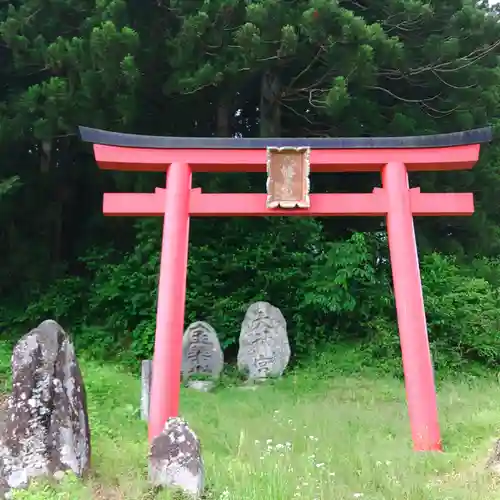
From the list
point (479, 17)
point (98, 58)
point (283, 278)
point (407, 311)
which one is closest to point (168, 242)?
point (407, 311)

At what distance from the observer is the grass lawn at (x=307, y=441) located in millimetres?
3912

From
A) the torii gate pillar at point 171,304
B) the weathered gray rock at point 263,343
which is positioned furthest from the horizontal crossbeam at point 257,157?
the weathered gray rock at point 263,343

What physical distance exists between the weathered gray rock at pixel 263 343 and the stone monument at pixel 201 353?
0.39m

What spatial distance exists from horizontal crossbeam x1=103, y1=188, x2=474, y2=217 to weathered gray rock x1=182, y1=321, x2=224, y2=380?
3482 mm

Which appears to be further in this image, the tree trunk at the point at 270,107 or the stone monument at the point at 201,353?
the tree trunk at the point at 270,107

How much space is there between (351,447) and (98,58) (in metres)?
6.10

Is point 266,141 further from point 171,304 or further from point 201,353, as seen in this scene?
point 201,353

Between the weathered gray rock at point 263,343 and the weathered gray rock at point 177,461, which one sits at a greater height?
the weathered gray rock at point 263,343

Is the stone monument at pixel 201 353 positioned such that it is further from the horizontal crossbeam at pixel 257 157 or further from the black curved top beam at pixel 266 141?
the black curved top beam at pixel 266 141

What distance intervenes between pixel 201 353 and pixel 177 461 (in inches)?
219

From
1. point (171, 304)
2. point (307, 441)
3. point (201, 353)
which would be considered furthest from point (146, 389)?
point (201, 353)

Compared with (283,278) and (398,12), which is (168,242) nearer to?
(283,278)

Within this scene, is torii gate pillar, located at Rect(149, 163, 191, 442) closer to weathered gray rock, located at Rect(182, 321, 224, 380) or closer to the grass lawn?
the grass lawn

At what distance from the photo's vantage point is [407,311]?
19.4 ft
